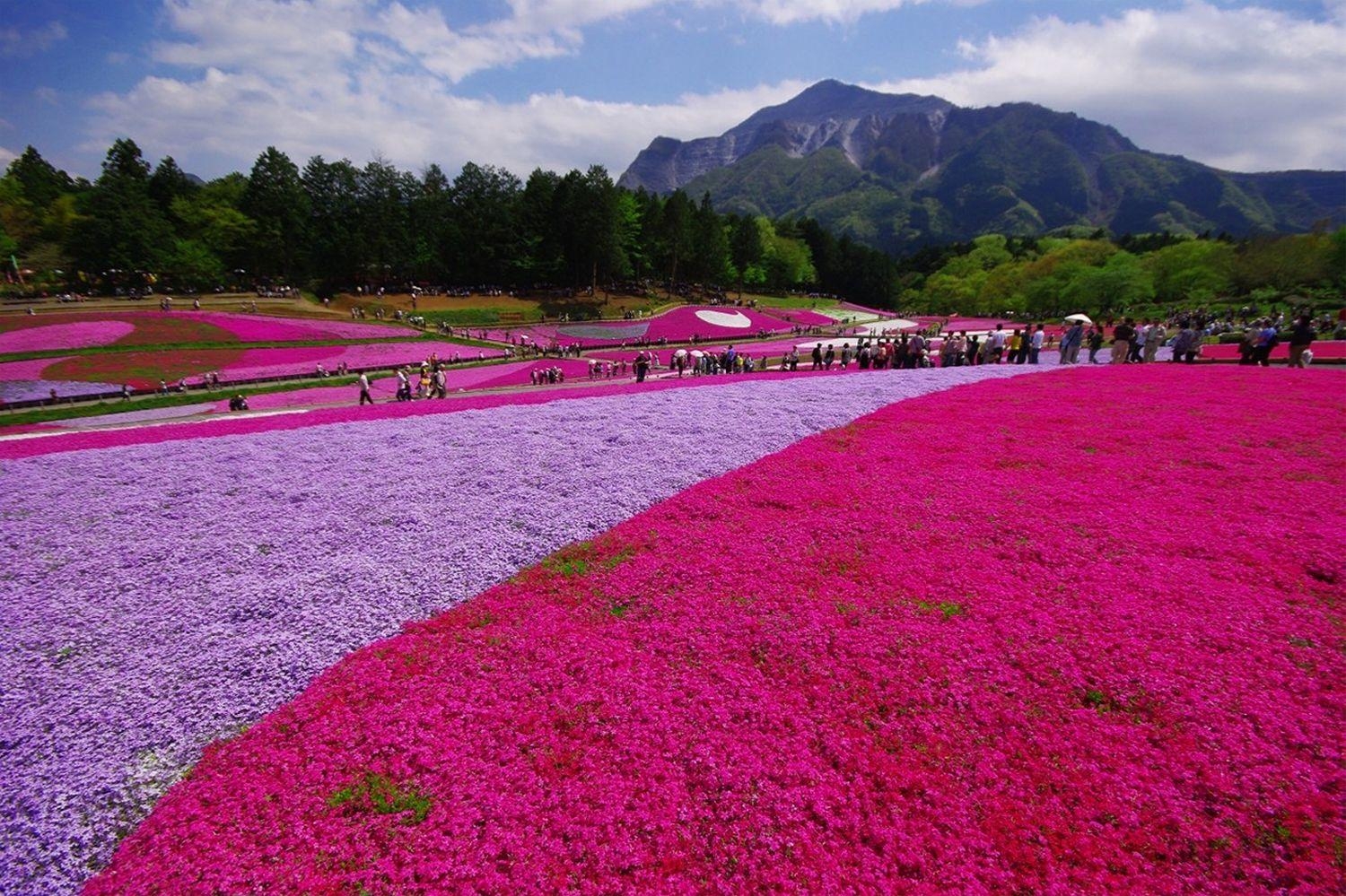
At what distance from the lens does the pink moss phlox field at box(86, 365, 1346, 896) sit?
4.16 metres

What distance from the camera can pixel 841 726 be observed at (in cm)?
522

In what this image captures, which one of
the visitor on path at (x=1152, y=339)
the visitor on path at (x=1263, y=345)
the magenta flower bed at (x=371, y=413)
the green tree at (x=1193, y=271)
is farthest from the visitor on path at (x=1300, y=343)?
the green tree at (x=1193, y=271)

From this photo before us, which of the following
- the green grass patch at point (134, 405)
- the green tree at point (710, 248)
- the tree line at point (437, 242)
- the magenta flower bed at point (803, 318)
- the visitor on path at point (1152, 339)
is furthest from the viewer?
the green tree at point (710, 248)

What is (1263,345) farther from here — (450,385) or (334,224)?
(334,224)

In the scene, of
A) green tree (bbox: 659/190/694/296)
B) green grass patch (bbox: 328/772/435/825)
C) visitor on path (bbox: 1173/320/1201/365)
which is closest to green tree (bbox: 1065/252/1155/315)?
green tree (bbox: 659/190/694/296)

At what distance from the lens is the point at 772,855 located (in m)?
4.20

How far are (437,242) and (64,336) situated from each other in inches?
1697

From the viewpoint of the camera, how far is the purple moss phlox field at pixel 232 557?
5.21 metres

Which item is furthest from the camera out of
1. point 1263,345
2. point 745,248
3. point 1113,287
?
point 745,248

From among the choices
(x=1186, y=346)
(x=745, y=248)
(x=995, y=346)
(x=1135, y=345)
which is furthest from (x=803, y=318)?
(x=1186, y=346)

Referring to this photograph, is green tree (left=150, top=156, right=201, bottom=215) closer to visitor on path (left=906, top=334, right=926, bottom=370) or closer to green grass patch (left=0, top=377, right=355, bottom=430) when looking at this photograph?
green grass patch (left=0, top=377, right=355, bottom=430)

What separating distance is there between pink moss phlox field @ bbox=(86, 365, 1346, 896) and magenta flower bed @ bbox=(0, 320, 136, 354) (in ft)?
148

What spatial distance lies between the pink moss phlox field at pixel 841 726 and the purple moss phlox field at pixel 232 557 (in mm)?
502

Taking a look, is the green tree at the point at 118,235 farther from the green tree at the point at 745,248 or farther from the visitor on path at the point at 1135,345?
the visitor on path at the point at 1135,345
